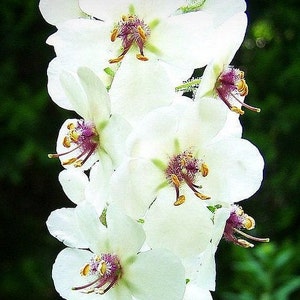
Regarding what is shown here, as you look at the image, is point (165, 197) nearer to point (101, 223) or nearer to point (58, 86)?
point (101, 223)

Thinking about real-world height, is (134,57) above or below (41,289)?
above

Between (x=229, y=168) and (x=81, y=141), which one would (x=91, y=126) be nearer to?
(x=81, y=141)

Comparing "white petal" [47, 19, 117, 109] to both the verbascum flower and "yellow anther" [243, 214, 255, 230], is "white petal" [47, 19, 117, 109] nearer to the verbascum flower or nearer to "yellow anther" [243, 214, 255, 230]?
the verbascum flower

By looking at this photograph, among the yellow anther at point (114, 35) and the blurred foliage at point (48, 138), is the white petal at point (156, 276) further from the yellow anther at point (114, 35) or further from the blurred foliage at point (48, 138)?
the blurred foliage at point (48, 138)

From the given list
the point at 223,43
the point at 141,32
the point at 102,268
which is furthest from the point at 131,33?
the point at 102,268

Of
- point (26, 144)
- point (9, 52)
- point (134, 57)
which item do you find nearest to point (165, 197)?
point (134, 57)

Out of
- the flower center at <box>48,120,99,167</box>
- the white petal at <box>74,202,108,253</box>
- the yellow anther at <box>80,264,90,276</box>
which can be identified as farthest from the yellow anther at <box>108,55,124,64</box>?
the yellow anther at <box>80,264,90,276</box>
